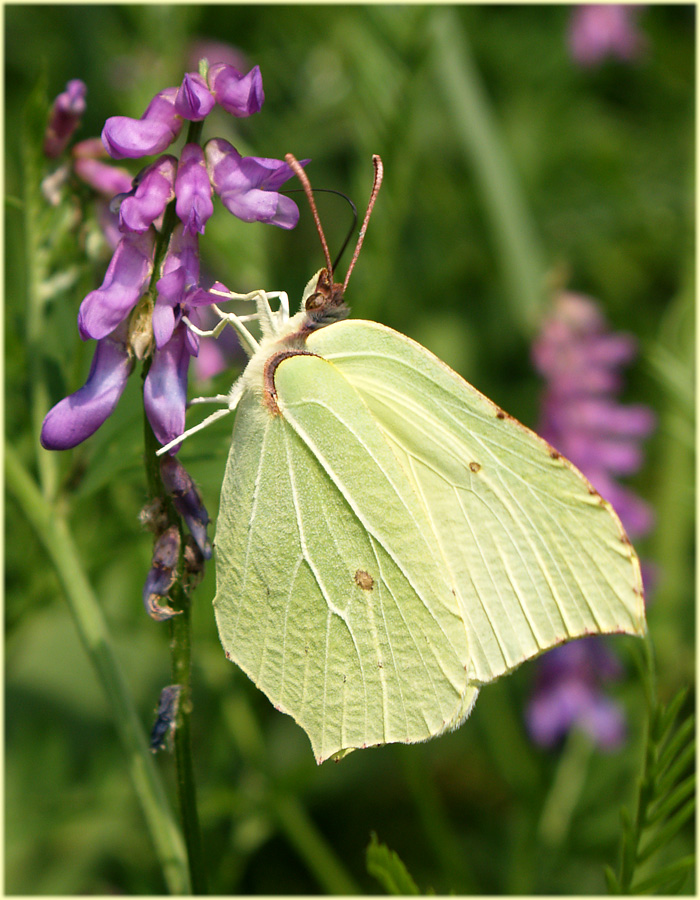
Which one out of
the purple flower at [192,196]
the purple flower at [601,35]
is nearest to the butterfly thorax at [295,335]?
the purple flower at [192,196]

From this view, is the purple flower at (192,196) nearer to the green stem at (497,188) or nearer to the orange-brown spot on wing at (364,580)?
the orange-brown spot on wing at (364,580)

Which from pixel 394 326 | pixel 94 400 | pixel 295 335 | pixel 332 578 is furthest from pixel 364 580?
pixel 394 326

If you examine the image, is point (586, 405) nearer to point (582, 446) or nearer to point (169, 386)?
point (582, 446)

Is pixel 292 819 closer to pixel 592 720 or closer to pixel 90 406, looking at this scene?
pixel 592 720

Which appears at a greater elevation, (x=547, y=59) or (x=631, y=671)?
(x=547, y=59)

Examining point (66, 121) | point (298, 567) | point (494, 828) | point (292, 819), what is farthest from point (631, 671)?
point (66, 121)

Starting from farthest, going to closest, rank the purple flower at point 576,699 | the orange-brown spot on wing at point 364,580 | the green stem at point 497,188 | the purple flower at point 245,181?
the green stem at point 497,188, the purple flower at point 576,699, the orange-brown spot on wing at point 364,580, the purple flower at point 245,181
